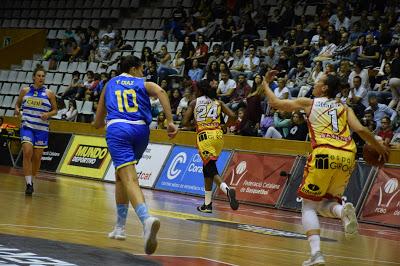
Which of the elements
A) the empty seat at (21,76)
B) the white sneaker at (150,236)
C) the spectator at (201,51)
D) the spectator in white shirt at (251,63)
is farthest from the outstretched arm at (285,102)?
the empty seat at (21,76)

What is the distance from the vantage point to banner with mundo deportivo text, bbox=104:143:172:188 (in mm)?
20344

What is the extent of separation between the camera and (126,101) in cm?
833

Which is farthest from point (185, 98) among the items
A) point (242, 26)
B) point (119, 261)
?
point (119, 261)

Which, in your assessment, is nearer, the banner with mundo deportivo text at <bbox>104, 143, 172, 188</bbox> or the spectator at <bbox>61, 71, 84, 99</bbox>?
the banner with mundo deportivo text at <bbox>104, 143, 172, 188</bbox>

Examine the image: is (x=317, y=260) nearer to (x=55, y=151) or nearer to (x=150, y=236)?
(x=150, y=236)

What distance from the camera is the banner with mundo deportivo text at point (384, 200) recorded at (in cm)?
1523

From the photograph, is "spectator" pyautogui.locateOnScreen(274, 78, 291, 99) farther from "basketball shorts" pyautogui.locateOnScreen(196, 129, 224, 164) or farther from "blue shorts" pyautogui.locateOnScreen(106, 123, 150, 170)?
"blue shorts" pyautogui.locateOnScreen(106, 123, 150, 170)

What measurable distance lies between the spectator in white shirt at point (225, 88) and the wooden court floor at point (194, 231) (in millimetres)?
5638

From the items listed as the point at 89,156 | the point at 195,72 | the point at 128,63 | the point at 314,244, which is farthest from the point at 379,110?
the point at 314,244

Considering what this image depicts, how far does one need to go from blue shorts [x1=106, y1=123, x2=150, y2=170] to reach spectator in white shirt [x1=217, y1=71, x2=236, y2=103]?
1269cm

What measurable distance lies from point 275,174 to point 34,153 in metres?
5.78

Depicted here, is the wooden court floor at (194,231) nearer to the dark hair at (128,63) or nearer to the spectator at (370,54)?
the dark hair at (128,63)

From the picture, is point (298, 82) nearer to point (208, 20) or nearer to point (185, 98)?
point (185, 98)

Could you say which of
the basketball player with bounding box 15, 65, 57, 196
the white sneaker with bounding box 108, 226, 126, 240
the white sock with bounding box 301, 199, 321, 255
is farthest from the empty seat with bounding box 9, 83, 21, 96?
the white sock with bounding box 301, 199, 321, 255
